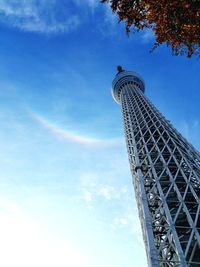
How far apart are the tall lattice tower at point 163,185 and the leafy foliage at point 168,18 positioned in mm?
10646

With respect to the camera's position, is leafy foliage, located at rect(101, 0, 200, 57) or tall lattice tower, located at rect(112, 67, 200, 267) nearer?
leafy foliage, located at rect(101, 0, 200, 57)

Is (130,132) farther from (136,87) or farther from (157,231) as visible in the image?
(136,87)

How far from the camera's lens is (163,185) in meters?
24.6

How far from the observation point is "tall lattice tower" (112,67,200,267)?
1681 centimetres

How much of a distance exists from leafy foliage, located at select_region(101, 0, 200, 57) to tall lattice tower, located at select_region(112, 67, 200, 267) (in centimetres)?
1065

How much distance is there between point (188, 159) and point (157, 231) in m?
10.7

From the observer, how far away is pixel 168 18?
303 inches

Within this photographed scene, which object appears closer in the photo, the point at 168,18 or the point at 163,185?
the point at 168,18

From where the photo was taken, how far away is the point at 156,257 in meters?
14.9

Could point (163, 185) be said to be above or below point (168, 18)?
above

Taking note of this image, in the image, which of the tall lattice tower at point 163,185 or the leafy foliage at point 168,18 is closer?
the leafy foliage at point 168,18

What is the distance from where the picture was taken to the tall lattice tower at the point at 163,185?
55.2 ft

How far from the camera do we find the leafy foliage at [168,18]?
7.34 metres

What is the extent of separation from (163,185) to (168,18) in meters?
18.7
